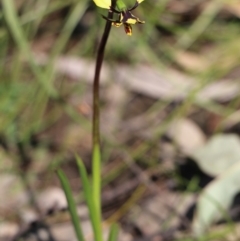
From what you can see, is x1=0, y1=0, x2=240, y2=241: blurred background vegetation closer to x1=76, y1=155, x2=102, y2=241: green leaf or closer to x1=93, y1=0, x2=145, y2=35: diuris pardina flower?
x1=76, y1=155, x2=102, y2=241: green leaf

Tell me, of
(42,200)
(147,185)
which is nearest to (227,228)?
(147,185)

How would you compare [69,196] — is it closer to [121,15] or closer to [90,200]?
[90,200]

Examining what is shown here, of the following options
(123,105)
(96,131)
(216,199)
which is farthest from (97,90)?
(123,105)

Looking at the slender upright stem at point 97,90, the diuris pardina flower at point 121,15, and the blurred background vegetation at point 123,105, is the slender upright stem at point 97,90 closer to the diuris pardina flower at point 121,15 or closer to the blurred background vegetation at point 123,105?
the diuris pardina flower at point 121,15

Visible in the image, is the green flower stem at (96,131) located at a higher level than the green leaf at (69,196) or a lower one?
higher

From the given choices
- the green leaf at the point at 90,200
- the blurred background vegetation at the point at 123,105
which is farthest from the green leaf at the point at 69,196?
the blurred background vegetation at the point at 123,105
